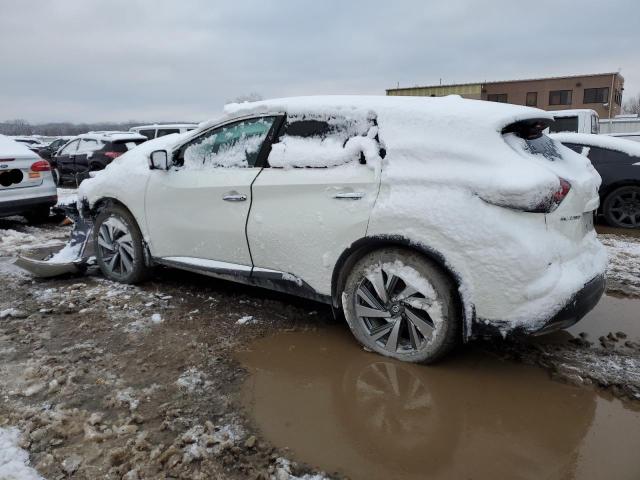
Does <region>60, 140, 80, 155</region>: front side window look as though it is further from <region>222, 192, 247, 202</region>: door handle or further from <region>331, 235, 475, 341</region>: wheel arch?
<region>331, 235, 475, 341</region>: wheel arch

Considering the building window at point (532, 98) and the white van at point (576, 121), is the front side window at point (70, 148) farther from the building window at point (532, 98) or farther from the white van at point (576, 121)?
the building window at point (532, 98)

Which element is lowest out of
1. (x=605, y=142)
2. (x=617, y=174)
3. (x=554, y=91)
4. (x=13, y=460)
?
(x=13, y=460)

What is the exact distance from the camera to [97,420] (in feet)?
8.15

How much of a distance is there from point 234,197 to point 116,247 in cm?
167

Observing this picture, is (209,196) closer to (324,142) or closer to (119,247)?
(324,142)

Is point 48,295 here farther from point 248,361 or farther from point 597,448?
point 597,448

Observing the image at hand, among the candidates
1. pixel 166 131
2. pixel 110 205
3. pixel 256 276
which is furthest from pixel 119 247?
pixel 166 131

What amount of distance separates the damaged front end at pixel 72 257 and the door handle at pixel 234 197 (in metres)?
2.05

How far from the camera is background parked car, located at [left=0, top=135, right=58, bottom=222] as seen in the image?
689 cm


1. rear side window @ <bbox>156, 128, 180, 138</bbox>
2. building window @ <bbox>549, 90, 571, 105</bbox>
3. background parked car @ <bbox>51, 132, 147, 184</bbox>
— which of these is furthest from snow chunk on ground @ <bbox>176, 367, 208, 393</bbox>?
building window @ <bbox>549, 90, 571, 105</bbox>

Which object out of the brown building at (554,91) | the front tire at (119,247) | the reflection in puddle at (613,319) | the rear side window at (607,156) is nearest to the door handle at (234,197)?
the front tire at (119,247)

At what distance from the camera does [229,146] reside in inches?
150

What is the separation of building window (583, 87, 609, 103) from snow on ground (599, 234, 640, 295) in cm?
4048

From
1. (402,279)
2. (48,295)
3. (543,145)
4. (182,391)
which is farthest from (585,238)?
(48,295)
